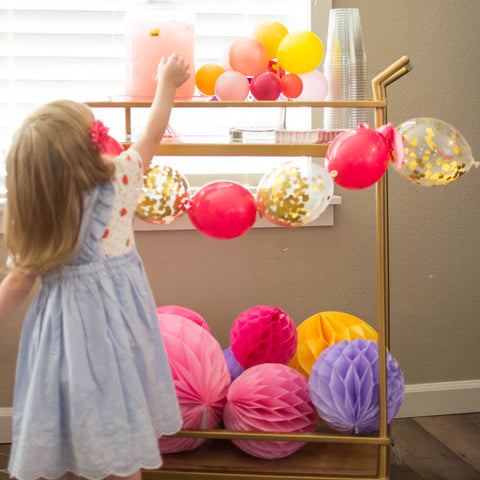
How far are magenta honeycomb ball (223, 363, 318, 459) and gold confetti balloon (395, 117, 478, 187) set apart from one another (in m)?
0.57

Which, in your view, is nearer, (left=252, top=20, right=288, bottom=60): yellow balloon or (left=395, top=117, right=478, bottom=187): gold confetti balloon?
(left=395, top=117, right=478, bottom=187): gold confetti balloon

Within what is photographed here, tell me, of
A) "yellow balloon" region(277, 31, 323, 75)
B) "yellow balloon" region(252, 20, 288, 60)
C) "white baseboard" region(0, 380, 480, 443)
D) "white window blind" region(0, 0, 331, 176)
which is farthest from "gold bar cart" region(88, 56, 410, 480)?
"white baseboard" region(0, 380, 480, 443)

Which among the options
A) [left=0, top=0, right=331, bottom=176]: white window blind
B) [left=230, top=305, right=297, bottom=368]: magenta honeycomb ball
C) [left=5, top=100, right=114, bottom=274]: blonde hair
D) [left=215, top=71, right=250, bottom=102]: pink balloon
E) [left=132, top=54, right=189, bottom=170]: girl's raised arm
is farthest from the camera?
[left=0, top=0, right=331, bottom=176]: white window blind

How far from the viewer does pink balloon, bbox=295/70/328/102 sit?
58.2 inches

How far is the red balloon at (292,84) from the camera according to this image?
1.46m

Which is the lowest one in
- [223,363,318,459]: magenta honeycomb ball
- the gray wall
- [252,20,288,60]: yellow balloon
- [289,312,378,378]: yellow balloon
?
[223,363,318,459]: magenta honeycomb ball

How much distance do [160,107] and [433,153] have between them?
1.80 feet

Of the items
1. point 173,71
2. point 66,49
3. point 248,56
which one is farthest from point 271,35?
point 66,49

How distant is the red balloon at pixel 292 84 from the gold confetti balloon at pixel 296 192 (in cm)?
19

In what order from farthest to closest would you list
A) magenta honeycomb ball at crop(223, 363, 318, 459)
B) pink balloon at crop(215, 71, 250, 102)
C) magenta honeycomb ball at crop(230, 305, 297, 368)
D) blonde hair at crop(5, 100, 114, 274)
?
magenta honeycomb ball at crop(230, 305, 297, 368), magenta honeycomb ball at crop(223, 363, 318, 459), pink balloon at crop(215, 71, 250, 102), blonde hair at crop(5, 100, 114, 274)

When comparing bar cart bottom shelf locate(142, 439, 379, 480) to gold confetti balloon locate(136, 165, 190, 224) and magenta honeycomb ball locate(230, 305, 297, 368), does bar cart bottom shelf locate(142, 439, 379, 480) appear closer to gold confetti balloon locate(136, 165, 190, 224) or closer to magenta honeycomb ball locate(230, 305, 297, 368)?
magenta honeycomb ball locate(230, 305, 297, 368)

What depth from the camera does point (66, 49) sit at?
6.23 ft

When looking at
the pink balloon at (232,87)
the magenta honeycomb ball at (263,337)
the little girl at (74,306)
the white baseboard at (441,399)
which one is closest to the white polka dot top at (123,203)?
the little girl at (74,306)

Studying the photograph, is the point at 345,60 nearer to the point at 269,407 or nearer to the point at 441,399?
the point at 269,407
